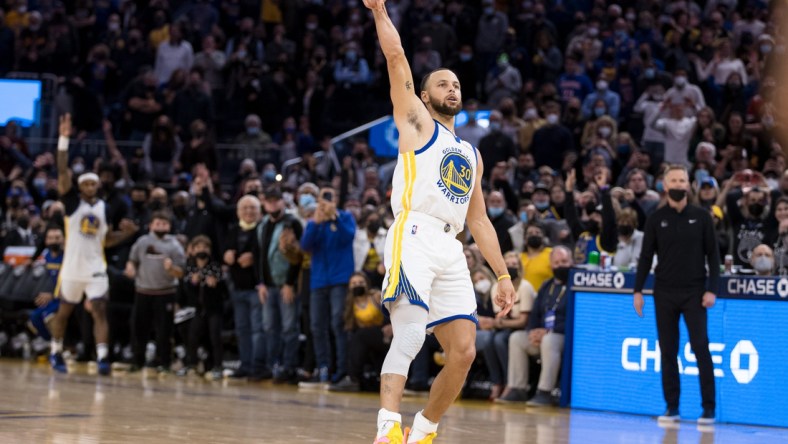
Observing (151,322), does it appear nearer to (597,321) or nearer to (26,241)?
(26,241)

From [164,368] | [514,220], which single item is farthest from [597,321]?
[164,368]

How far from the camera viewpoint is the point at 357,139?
21.9 metres

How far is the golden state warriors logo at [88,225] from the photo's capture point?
1734 cm

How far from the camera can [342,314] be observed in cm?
1591

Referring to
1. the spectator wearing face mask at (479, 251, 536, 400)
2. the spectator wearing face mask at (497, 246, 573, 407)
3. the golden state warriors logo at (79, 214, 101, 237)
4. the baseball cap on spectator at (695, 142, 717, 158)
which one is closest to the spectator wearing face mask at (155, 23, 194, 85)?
the golden state warriors logo at (79, 214, 101, 237)

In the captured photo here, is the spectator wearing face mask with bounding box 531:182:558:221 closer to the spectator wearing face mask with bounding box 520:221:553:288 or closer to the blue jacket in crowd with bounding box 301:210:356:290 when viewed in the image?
the spectator wearing face mask with bounding box 520:221:553:288

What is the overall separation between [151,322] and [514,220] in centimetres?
518

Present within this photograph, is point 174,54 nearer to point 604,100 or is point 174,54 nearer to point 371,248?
point 604,100

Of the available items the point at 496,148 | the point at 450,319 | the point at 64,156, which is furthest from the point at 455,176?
the point at 496,148

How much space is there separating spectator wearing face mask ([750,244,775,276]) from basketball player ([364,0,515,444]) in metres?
5.56

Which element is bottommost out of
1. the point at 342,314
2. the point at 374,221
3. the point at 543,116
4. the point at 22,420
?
the point at 22,420

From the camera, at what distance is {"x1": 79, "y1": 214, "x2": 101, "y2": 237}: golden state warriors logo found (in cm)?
1734

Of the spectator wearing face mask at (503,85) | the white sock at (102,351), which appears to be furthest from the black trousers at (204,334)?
the spectator wearing face mask at (503,85)

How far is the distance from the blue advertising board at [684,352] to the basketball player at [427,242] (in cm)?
524
